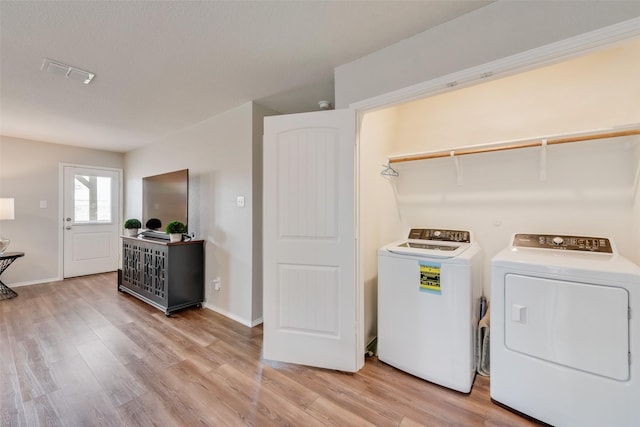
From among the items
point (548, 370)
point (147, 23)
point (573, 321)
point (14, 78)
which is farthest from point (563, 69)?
point (14, 78)

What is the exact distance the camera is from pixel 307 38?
70.8 inches

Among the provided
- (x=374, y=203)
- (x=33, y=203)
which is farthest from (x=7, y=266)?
(x=374, y=203)

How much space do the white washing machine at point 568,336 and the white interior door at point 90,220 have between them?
6.11m

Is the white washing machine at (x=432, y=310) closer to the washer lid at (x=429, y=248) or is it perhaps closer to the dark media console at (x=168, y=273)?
the washer lid at (x=429, y=248)

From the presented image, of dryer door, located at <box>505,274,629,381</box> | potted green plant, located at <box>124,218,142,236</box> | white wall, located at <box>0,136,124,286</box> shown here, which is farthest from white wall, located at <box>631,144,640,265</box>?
white wall, located at <box>0,136,124,286</box>

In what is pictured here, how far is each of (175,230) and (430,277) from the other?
2802 millimetres

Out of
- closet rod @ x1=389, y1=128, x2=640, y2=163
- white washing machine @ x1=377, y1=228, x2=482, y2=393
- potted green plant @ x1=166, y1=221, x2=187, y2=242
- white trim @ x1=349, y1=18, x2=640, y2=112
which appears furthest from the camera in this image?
potted green plant @ x1=166, y1=221, x2=187, y2=242

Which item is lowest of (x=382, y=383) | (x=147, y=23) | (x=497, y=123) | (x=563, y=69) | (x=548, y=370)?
(x=382, y=383)

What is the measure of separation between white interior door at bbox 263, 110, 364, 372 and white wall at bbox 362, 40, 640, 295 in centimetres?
39

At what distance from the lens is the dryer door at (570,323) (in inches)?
52.0

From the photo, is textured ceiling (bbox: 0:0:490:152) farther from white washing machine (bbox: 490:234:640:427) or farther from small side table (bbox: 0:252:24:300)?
small side table (bbox: 0:252:24:300)

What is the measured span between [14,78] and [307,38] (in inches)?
98.5

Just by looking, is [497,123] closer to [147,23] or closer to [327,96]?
[327,96]

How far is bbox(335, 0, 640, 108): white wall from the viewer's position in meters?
1.27
